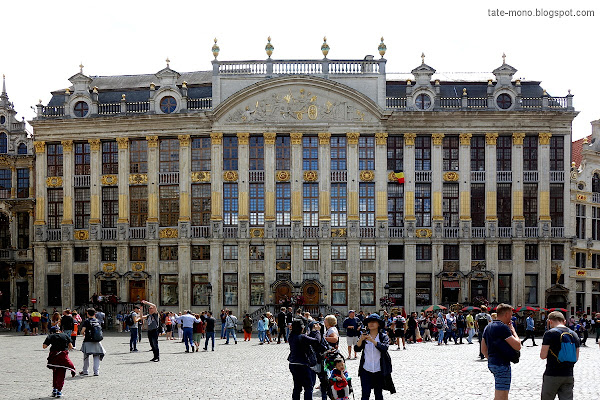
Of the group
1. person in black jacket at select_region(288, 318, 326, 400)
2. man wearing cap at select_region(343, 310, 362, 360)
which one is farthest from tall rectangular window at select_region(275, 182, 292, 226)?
person in black jacket at select_region(288, 318, 326, 400)

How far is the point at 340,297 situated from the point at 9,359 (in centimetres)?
2873

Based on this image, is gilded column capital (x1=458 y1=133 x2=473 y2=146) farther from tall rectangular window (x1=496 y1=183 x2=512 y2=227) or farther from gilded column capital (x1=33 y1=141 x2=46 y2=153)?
gilded column capital (x1=33 y1=141 x2=46 y2=153)

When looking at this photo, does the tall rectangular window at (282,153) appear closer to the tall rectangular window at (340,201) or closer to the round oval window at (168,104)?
the tall rectangular window at (340,201)

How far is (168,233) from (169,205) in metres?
1.92

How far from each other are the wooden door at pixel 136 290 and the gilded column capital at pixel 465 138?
23.4 m

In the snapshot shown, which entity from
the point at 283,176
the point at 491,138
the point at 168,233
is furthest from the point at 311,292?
the point at 491,138

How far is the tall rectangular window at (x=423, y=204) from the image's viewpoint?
58.0 metres

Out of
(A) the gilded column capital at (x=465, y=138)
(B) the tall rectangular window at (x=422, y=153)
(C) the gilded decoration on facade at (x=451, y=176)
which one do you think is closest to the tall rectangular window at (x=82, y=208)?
(B) the tall rectangular window at (x=422, y=153)

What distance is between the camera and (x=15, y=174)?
64312 millimetres

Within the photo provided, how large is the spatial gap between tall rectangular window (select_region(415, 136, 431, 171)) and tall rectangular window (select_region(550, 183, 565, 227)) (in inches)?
333

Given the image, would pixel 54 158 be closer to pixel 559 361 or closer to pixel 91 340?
pixel 91 340

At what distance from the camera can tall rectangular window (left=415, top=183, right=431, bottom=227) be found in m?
58.0

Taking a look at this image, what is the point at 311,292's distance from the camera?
57094 millimetres

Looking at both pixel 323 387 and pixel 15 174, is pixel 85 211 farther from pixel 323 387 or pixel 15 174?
pixel 323 387
